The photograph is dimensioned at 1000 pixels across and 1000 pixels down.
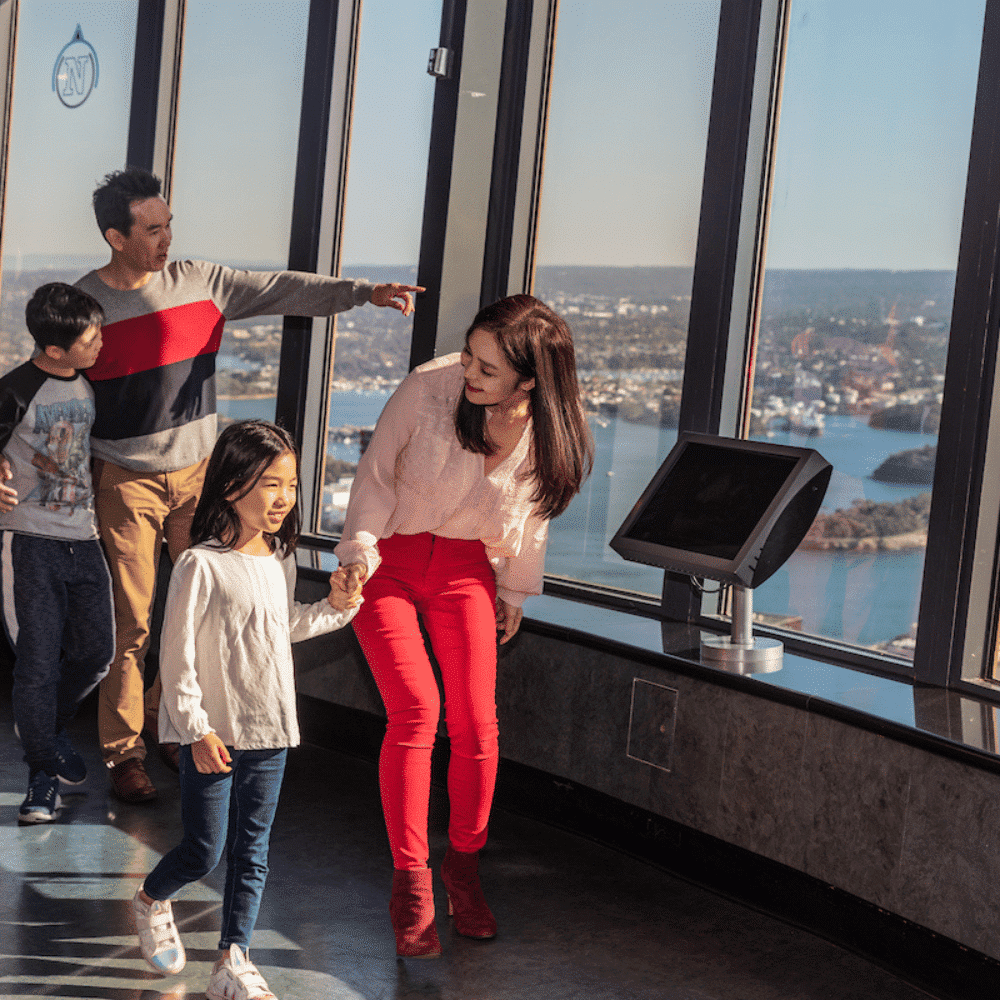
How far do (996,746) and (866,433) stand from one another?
98 centimetres

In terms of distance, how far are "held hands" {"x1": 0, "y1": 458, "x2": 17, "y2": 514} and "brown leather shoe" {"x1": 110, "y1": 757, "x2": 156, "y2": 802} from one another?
2.84 ft

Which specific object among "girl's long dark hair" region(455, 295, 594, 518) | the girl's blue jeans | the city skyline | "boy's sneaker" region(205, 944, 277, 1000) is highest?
the city skyline

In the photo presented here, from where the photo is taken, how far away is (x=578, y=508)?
153 inches

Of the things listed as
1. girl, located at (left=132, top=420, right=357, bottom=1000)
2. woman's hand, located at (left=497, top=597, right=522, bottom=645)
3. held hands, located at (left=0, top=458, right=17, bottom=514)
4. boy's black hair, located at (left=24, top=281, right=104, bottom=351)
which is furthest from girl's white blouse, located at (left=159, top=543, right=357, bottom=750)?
boy's black hair, located at (left=24, top=281, right=104, bottom=351)

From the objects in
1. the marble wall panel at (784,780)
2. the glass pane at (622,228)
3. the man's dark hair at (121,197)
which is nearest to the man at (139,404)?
the man's dark hair at (121,197)

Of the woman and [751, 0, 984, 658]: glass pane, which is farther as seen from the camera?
[751, 0, 984, 658]: glass pane

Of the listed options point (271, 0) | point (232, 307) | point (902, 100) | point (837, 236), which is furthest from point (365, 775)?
point (271, 0)

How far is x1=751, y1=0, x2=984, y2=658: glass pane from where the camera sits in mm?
3059

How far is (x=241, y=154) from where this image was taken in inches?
187

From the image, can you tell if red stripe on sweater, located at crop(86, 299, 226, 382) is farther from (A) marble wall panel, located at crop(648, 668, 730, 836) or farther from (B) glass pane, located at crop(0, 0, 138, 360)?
(B) glass pane, located at crop(0, 0, 138, 360)

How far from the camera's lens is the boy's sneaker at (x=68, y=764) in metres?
3.54

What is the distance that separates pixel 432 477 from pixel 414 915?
0.97 m

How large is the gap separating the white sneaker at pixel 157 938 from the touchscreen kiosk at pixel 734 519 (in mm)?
1387

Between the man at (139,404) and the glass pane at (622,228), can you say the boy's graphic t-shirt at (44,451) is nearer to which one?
the man at (139,404)
